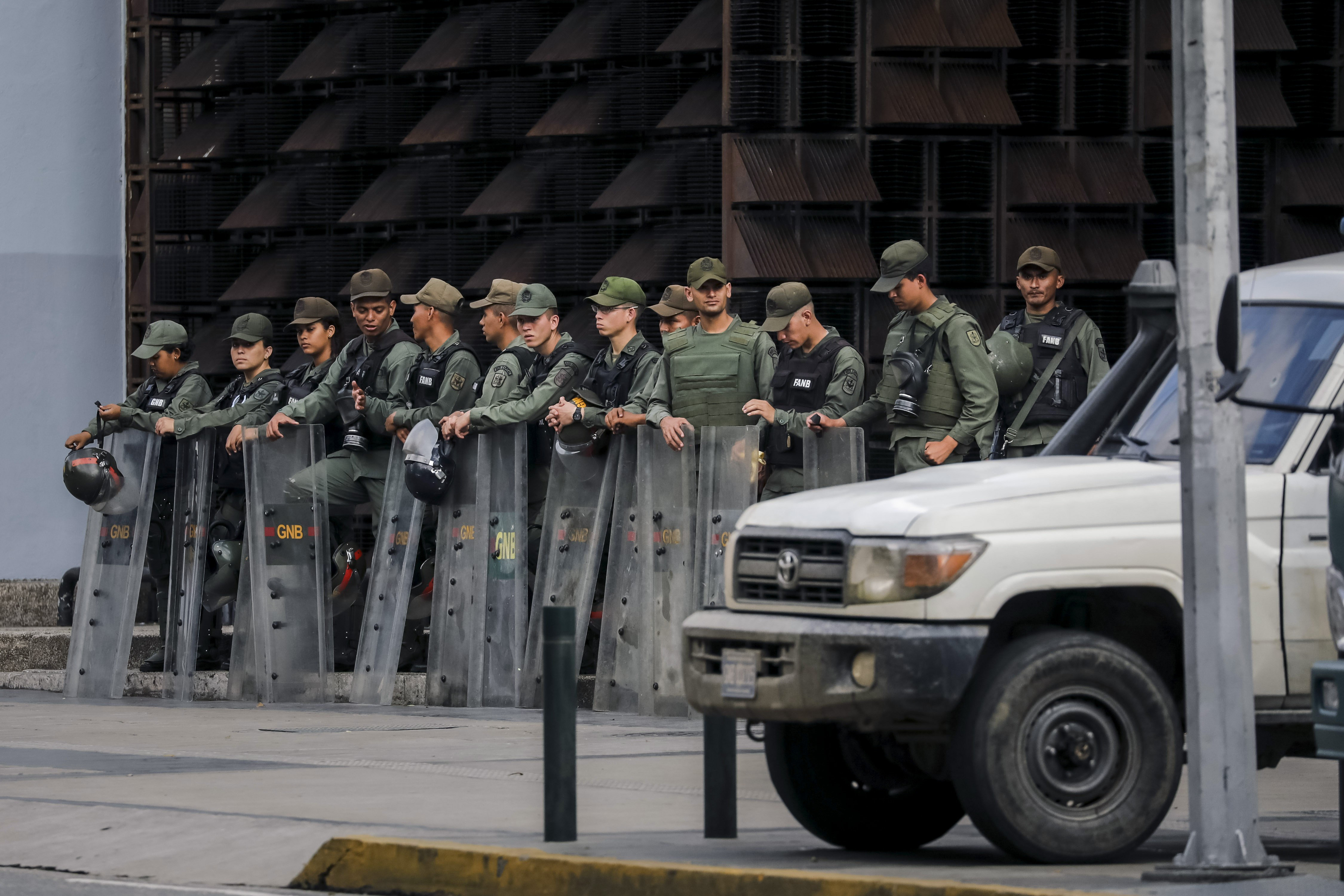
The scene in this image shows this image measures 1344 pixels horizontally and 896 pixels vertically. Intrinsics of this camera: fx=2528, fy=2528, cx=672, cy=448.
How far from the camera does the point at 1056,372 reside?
1323cm

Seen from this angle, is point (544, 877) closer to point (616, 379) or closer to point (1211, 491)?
point (1211, 491)

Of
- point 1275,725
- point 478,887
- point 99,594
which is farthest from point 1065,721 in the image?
point 99,594

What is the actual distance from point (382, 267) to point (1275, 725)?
11.5m

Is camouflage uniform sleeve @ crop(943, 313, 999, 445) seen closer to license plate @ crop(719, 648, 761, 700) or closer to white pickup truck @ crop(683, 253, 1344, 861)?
white pickup truck @ crop(683, 253, 1344, 861)

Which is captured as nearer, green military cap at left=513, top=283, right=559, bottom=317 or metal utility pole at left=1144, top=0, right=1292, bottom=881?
metal utility pole at left=1144, top=0, right=1292, bottom=881

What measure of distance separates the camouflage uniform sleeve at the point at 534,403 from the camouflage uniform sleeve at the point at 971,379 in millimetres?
2356

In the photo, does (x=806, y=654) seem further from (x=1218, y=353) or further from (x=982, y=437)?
(x=982, y=437)

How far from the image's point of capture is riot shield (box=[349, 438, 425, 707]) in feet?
48.8

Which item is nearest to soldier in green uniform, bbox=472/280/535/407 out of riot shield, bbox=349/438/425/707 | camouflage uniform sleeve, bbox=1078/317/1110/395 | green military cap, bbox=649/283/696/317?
riot shield, bbox=349/438/425/707

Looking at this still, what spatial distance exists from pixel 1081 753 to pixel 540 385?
7.03 m

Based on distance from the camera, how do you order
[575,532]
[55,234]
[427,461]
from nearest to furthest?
[575,532] → [427,461] → [55,234]

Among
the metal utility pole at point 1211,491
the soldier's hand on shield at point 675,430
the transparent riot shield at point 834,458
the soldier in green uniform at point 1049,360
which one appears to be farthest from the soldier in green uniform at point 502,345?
the metal utility pole at point 1211,491

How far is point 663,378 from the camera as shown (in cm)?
1388

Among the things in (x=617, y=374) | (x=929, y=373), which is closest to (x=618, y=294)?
(x=617, y=374)
